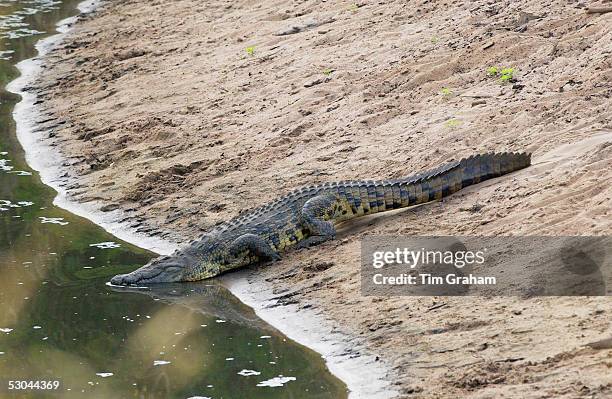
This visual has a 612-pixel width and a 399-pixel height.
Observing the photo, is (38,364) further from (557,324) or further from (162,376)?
(557,324)

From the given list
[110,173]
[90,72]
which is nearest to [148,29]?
[90,72]

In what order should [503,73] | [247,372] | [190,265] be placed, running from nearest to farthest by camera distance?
[247,372] → [190,265] → [503,73]

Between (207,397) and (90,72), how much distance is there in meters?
9.76

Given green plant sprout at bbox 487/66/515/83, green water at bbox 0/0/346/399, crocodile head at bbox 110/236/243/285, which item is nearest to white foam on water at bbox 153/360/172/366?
green water at bbox 0/0/346/399

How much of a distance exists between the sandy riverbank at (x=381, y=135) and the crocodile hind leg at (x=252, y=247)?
14cm

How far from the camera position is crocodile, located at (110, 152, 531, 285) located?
923cm

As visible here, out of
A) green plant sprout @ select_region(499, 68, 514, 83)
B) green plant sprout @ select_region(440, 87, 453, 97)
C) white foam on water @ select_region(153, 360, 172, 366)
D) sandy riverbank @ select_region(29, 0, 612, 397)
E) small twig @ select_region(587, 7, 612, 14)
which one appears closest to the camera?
sandy riverbank @ select_region(29, 0, 612, 397)

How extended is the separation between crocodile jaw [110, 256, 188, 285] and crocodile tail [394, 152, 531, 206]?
188 cm

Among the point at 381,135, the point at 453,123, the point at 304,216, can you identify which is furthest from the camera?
the point at 381,135

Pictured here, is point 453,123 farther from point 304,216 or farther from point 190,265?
point 190,265

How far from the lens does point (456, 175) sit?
933cm

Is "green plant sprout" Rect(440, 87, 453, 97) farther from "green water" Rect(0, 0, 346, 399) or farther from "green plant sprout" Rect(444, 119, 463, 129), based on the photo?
"green water" Rect(0, 0, 346, 399)

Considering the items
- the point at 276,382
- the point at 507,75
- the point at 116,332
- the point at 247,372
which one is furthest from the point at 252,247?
the point at 507,75

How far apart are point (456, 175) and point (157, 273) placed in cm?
250
